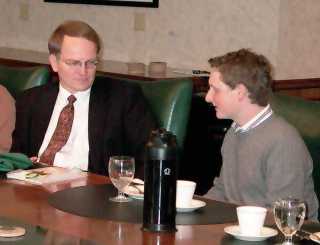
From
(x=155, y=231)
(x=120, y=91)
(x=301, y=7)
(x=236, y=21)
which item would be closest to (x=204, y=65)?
(x=236, y=21)

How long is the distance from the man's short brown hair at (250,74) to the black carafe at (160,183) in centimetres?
88

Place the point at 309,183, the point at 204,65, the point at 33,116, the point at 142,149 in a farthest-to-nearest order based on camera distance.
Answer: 1. the point at 204,65
2. the point at 33,116
3. the point at 142,149
4. the point at 309,183

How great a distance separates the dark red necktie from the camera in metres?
3.45

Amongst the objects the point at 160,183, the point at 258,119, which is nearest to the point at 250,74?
the point at 258,119

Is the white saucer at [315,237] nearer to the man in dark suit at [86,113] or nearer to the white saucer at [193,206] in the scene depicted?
the white saucer at [193,206]

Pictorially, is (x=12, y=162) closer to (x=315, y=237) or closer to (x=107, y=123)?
(x=107, y=123)

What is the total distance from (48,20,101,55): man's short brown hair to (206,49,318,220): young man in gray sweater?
59 centimetres

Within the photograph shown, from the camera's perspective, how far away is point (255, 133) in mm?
2930

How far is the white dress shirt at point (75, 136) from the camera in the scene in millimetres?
3418

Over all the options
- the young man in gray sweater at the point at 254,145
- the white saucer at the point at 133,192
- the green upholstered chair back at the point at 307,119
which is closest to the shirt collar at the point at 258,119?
the young man in gray sweater at the point at 254,145

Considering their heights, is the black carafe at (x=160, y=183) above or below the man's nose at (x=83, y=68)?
below

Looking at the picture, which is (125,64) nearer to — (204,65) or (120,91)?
(204,65)

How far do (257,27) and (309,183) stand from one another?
196 cm

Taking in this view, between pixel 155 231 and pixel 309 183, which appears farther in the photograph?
pixel 309 183
